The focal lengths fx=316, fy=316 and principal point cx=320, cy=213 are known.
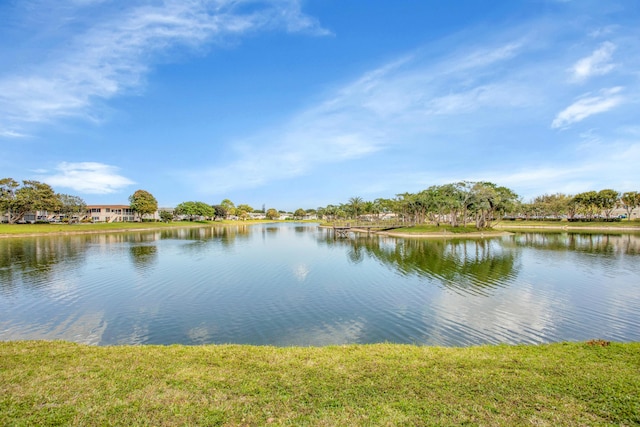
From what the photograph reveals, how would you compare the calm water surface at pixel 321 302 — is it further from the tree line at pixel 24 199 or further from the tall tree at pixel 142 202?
the tall tree at pixel 142 202

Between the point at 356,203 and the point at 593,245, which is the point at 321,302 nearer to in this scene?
the point at 593,245

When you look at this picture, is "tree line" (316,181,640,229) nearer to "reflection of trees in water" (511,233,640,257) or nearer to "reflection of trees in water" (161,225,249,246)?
"reflection of trees in water" (511,233,640,257)

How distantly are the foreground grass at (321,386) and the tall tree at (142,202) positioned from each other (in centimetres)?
11485

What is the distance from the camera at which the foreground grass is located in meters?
5.41

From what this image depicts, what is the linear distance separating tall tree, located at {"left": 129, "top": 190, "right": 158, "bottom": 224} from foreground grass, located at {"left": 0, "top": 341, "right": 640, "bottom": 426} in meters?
115

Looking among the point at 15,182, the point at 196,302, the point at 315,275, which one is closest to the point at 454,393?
the point at 196,302

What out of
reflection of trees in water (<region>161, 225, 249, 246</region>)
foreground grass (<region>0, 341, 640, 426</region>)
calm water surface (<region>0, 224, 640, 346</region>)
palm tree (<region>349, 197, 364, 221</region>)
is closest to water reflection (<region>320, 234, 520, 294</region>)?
calm water surface (<region>0, 224, 640, 346</region>)

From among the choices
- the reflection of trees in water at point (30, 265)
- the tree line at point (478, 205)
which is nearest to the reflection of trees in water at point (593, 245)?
the tree line at point (478, 205)

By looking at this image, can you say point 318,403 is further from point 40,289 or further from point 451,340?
point 40,289

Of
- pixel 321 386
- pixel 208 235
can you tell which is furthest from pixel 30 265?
pixel 208 235

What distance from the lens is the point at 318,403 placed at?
19.2 ft

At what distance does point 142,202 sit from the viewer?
111 m

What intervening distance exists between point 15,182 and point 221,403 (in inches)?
4287

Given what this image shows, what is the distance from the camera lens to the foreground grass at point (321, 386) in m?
5.41
